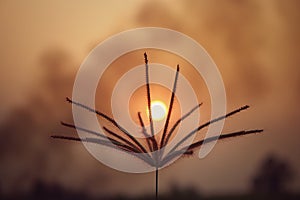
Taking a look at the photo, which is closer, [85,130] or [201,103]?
[85,130]

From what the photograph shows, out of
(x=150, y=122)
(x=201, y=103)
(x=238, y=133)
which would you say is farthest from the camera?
(x=201, y=103)

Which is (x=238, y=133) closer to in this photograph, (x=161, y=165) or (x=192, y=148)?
(x=192, y=148)

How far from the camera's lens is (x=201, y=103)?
1698cm

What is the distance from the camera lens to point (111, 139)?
15.0 metres

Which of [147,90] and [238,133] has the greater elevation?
[147,90]

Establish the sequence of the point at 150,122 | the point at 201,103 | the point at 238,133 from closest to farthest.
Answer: the point at 238,133 < the point at 150,122 < the point at 201,103

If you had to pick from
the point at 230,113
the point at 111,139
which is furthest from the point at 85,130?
the point at 230,113

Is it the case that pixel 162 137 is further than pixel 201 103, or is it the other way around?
pixel 201 103

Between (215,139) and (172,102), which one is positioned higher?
(172,102)

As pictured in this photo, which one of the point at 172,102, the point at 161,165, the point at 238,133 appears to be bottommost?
the point at 161,165

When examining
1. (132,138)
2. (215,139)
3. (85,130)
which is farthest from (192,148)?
(85,130)

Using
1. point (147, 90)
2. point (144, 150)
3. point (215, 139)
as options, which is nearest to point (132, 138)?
point (144, 150)

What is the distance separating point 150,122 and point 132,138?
2.97 feet

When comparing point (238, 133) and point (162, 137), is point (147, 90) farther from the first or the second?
point (238, 133)
